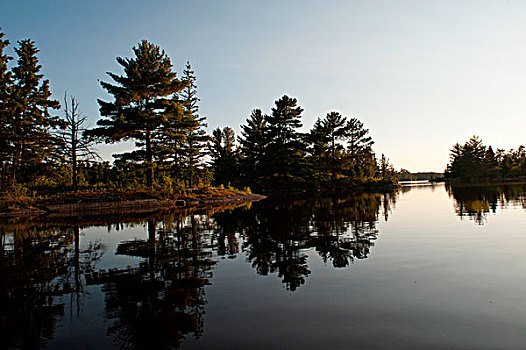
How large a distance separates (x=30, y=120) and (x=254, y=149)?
36.8m

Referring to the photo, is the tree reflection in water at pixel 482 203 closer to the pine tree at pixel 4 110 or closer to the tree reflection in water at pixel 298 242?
the tree reflection in water at pixel 298 242

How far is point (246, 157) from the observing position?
62688 mm

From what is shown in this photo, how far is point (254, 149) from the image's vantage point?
199ft

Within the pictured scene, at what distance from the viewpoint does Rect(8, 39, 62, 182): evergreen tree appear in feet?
95.5

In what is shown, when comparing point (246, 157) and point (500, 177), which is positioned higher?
point (246, 157)

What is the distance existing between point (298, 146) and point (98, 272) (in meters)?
49.2

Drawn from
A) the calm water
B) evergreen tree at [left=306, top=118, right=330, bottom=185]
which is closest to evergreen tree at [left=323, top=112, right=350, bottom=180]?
evergreen tree at [left=306, top=118, right=330, bottom=185]

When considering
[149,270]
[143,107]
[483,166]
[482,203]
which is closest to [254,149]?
[143,107]

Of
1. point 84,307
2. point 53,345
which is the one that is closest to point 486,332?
point 53,345

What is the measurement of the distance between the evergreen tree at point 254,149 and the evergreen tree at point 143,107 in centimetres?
2711

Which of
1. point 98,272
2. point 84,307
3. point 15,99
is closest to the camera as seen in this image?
point 84,307

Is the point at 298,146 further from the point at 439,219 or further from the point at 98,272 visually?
the point at 98,272

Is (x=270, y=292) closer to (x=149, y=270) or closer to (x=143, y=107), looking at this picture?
(x=149, y=270)

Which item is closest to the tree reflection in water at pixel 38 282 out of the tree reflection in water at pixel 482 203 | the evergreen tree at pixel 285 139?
the tree reflection in water at pixel 482 203
